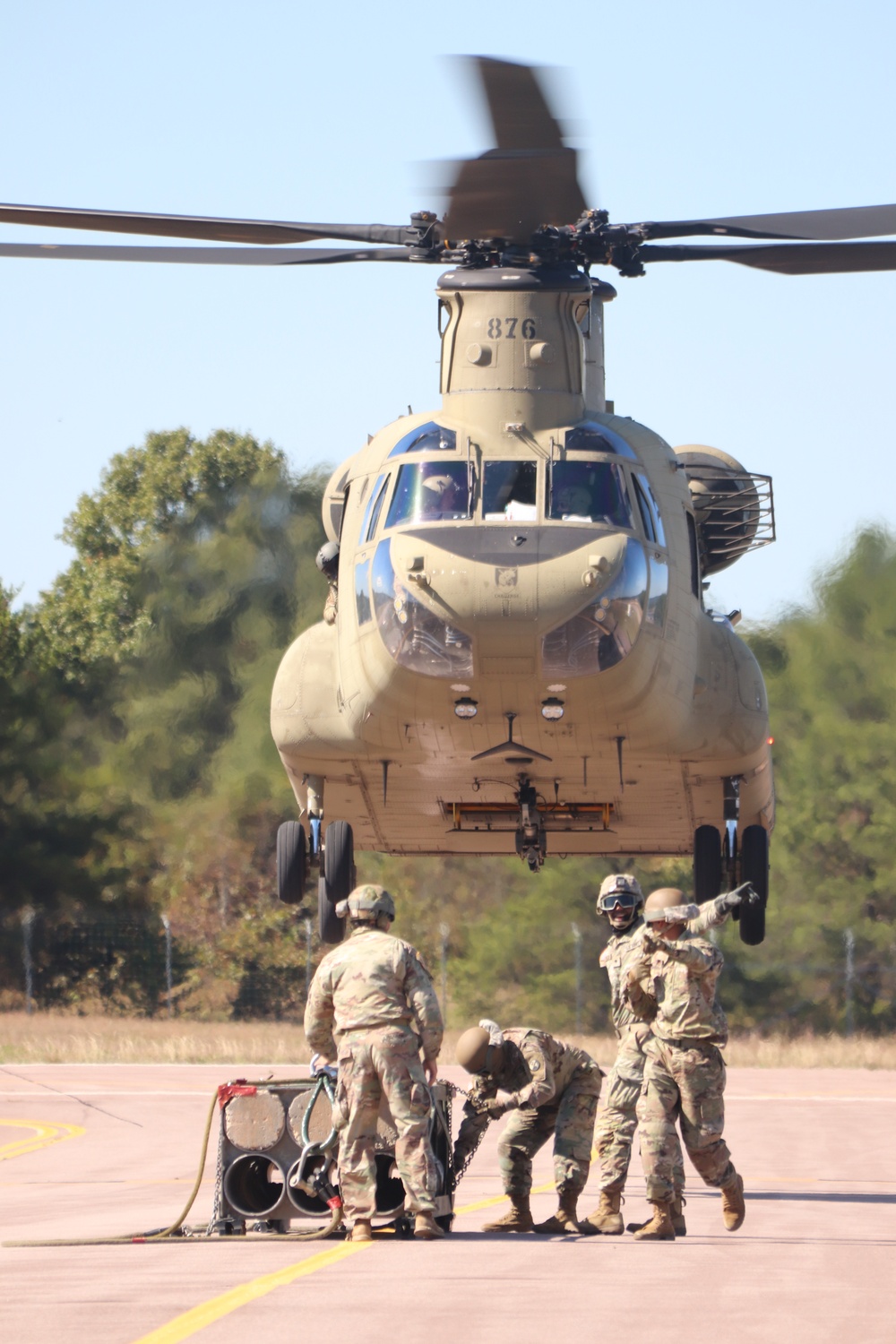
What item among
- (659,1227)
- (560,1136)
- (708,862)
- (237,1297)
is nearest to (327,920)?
(708,862)

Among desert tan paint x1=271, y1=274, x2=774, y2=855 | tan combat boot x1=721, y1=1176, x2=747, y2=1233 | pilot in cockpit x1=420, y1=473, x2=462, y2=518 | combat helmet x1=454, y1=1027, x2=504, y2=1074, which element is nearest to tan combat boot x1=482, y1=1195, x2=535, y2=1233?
combat helmet x1=454, y1=1027, x2=504, y2=1074

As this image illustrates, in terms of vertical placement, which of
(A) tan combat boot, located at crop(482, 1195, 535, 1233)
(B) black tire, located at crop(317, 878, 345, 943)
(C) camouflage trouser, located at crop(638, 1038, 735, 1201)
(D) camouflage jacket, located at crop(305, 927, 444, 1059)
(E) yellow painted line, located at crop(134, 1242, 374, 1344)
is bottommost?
(E) yellow painted line, located at crop(134, 1242, 374, 1344)

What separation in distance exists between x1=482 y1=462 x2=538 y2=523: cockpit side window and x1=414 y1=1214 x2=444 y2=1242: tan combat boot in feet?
22.5

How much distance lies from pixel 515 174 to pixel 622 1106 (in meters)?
7.43

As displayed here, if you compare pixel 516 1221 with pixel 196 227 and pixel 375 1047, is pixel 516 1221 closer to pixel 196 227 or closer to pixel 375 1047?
pixel 375 1047

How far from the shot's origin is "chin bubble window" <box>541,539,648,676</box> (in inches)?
581

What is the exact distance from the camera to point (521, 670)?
14.9m

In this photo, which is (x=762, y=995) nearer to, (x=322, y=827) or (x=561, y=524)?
(x=322, y=827)

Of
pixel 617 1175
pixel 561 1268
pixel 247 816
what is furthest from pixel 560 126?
pixel 247 816

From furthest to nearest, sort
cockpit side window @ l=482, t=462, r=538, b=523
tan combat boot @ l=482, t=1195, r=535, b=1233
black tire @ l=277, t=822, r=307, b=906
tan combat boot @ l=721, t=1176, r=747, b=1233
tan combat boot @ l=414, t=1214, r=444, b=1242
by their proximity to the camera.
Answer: black tire @ l=277, t=822, r=307, b=906, cockpit side window @ l=482, t=462, r=538, b=523, tan combat boot @ l=482, t=1195, r=535, b=1233, tan combat boot @ l=721, t=1176, r=747, b=1233, tan combat boot @ l=414, t=1214, r=444, b=1242

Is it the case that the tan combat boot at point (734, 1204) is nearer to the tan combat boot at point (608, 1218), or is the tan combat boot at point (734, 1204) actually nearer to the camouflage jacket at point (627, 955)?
the tan combat boot at point (608, 1218)

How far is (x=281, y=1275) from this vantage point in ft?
25.7

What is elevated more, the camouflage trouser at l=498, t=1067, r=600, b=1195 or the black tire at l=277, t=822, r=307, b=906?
the black tire at l=277, t=822, r=307, b=906

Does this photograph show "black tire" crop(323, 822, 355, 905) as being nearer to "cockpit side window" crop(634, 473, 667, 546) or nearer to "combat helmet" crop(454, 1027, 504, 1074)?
"cockpit side window" crop(634, 473, 667, 546)
